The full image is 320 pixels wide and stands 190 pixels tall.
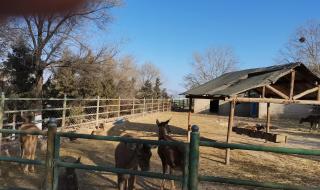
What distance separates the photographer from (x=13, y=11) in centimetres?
98

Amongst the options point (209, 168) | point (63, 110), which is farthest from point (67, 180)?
point (63, 110)

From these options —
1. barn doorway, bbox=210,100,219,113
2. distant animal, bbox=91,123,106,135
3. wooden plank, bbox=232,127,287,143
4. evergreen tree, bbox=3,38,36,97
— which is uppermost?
evergreen tree, bbox=3,38,36,97

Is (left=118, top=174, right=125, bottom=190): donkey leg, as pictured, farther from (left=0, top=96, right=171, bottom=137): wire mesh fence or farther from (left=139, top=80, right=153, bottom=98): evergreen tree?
(left=139, top=80, right=153, bottom=98): evergreen tree

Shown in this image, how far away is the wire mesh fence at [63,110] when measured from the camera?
37.5ft

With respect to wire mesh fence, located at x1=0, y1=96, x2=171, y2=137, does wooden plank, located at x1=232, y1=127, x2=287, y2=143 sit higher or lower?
lower

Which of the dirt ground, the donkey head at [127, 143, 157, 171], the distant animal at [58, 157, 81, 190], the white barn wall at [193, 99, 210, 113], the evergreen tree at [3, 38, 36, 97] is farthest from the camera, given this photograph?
the white barn wall at [193, 99, 210, 113]

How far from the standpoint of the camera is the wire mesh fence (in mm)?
11438

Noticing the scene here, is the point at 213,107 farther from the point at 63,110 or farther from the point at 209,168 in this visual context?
the point at 209,168

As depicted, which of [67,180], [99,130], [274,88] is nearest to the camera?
[67,180]

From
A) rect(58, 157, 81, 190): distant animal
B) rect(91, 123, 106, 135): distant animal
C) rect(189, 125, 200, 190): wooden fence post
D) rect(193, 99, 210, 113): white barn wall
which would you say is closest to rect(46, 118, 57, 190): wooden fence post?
rect(58, 157, 81, 190): distant animal

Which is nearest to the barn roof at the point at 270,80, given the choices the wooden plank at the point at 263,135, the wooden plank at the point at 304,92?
the wooden plank at the point at 304,92

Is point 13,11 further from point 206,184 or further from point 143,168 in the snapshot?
point 206,184

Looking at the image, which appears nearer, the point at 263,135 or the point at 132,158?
the point at 132,158

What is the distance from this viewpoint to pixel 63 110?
1398cm
